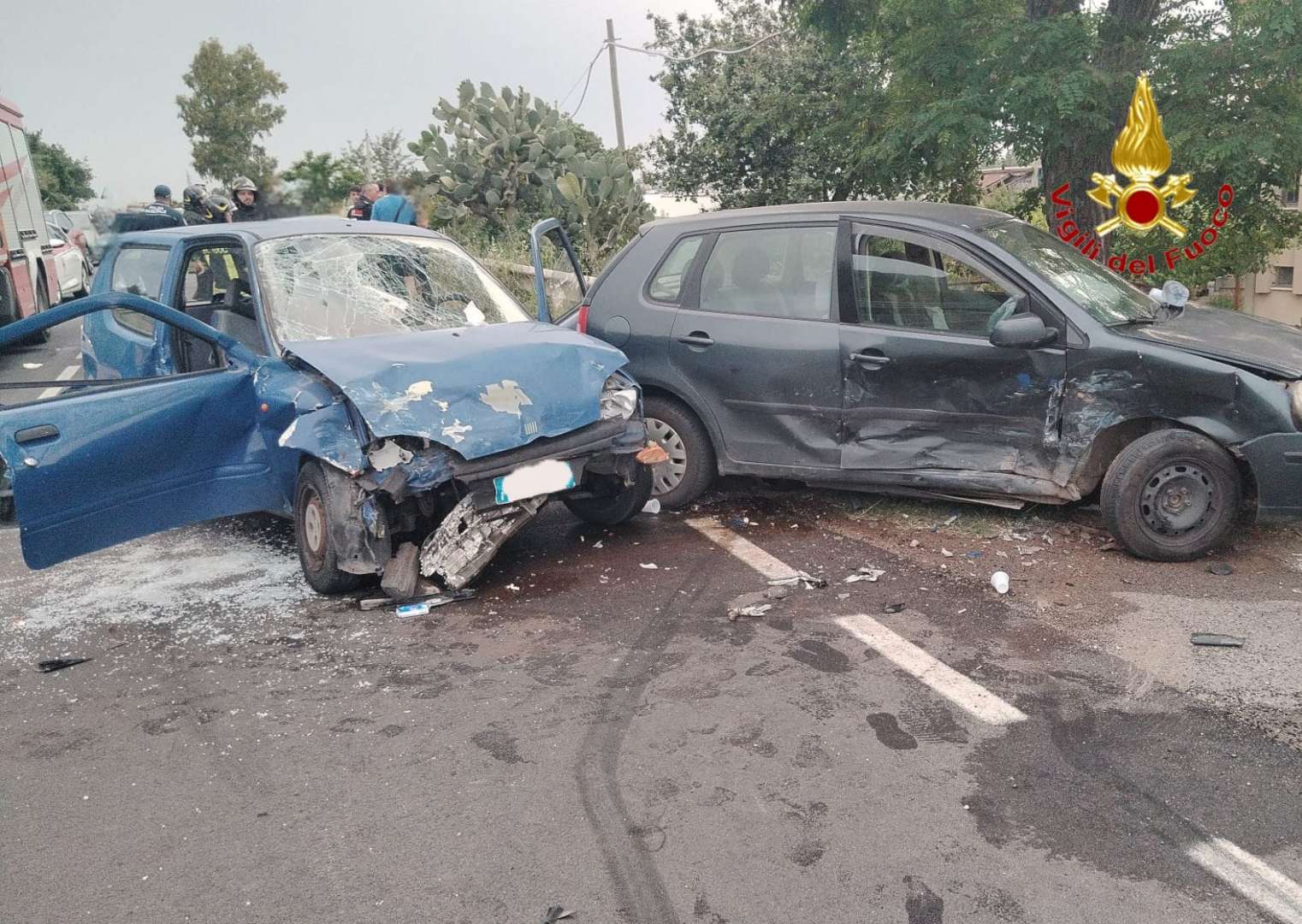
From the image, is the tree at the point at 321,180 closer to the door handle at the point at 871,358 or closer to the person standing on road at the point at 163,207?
the person standing on road at the point at 163,207

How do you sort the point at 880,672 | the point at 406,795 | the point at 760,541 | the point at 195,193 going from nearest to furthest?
the point at 406,795
the point at 880,672
the point at 760,541
the point at 195,193

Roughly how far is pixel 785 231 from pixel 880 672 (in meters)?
2.85

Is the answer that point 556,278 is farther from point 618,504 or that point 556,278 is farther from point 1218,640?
point 1218,640

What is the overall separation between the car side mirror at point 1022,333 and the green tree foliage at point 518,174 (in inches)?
444

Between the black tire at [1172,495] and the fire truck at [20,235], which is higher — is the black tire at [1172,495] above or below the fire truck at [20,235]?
below

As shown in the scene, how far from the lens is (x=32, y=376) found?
1298 cm

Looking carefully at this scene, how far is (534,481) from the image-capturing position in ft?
17.6

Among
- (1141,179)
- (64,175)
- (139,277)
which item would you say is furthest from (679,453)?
(64,175)

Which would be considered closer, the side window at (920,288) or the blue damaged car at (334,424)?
the blue damaged car at (334,424)

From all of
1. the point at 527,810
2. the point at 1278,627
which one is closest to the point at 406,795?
the point at 527,810

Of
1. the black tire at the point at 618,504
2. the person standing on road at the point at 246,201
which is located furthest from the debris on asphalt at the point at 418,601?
the person standing on road at the point at 246,201

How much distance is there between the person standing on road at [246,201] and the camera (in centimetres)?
1115

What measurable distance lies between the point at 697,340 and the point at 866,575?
1.72m

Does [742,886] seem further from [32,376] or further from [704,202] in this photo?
[704,202]
